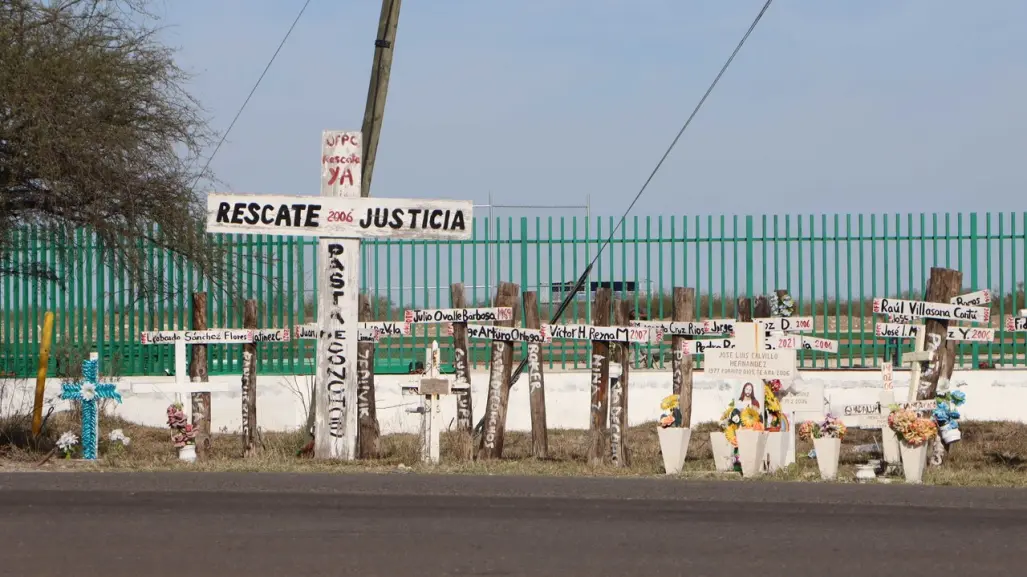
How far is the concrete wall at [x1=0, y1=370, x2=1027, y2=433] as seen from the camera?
1962 centimetres

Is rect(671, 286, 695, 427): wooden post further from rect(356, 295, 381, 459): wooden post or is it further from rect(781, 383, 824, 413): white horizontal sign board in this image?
rect(356, 295, 381, 459): wooden post

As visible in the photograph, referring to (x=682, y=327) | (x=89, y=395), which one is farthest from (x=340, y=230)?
(x=682, y=327)

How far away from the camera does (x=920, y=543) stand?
8.99 m

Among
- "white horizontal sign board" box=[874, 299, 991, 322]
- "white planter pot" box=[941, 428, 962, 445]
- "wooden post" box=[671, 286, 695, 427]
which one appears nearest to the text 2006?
"wooden post" box=[671, 286, 695, 427]

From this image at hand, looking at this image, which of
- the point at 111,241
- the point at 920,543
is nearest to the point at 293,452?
the point at 111,241

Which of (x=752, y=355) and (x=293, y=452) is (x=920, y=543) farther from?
(x=293, y=452)

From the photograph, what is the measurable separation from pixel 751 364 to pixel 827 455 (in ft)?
→ 3.99

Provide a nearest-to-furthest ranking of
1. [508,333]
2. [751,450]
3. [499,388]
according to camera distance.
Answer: [751,450] < [508,333] < [499,388]

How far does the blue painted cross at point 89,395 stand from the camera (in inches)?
598

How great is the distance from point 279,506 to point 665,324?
6.19 meters

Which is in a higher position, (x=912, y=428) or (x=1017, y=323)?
(x=1017, y=323)

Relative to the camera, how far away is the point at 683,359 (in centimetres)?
1628

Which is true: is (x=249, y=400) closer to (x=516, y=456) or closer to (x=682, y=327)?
(x=516, y=456)

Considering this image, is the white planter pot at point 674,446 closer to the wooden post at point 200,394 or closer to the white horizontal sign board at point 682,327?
the white horizontal sign board at point 682,327
